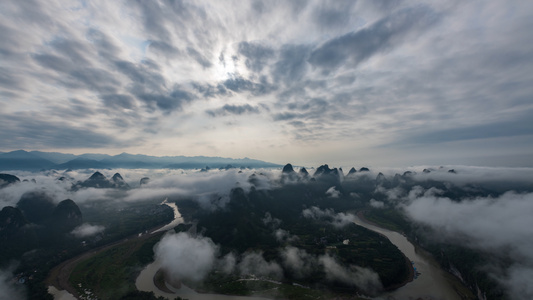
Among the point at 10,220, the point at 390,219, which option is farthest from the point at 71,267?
the point at 390,219

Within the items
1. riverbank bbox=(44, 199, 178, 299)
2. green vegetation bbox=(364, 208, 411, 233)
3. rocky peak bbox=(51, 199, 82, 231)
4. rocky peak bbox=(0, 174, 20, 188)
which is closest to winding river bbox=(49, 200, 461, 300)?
riverbank bbox=(44, 199, 178, 299)

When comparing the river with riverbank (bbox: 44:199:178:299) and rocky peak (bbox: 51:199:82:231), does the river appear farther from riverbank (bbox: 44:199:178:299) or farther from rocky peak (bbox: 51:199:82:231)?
rocky peak (bbox: 51:199:82:231)

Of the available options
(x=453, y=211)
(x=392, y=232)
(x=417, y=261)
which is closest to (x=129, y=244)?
(x=417, y=261)

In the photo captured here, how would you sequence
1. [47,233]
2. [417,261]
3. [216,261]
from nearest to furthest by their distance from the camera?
[216,261]
[417,261]
[47,233]

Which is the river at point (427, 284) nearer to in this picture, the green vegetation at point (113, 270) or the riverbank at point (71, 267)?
the green vegetation at point (113, 270)

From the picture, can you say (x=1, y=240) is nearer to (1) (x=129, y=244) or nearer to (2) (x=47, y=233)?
(2) (x=47, y=233)

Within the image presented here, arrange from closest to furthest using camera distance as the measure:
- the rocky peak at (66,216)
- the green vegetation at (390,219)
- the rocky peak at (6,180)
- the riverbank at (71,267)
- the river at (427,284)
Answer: the river at (427,284) < the riverbank at (71,267) < the rocky peak at (66,216) < the green vegetation at (390,219) < the rocky peak at (6,180)

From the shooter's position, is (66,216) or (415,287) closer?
(415,287)

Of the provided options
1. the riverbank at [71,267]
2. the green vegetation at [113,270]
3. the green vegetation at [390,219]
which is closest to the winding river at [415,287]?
the riverbank at [71,267]

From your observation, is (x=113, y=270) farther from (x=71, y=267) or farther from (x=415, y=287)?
(x=415, y=287)

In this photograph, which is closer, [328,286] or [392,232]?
[328,286]

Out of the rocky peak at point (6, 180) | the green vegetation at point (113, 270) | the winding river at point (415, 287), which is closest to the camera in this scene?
the winding river at point (415, 287)
